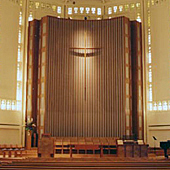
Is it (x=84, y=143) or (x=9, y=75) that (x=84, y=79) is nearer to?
(x=84, y=143)

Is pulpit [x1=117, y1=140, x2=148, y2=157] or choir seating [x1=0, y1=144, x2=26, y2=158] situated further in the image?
choir seating [x1=0, y1=144, x2=26, y2=158]

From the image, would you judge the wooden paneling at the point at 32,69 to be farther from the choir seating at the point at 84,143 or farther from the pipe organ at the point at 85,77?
the choir seating at the point at 84,143

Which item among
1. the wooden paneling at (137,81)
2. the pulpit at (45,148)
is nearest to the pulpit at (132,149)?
the pulpit at (45,148)

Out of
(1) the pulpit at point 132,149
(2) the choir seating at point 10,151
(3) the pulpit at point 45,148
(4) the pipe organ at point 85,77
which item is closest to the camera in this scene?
(3) the pulpit at point 45,148

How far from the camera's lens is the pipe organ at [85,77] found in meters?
20.6

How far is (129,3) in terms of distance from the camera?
74.9 ft

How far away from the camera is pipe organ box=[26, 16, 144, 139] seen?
2062 cm

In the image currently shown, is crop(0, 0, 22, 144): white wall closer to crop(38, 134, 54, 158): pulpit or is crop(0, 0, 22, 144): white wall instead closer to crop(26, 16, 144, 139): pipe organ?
crop(26, 16, 144, 139): pipe organ

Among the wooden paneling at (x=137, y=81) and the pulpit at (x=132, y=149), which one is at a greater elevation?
the wooden paneling at (x=137, y=81)

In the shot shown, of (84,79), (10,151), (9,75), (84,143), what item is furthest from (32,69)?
(10,151)

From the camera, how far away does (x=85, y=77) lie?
21172mm

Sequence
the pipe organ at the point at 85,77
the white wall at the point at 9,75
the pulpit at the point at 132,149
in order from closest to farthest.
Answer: the pulpit at the point at 132,149, the white wall at the point at 9,75, the pipe organ at the point at 85,77

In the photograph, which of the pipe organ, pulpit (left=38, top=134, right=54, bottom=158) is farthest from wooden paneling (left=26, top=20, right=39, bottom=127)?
pulpit (left=38, top=134, right=54, bottom=158)

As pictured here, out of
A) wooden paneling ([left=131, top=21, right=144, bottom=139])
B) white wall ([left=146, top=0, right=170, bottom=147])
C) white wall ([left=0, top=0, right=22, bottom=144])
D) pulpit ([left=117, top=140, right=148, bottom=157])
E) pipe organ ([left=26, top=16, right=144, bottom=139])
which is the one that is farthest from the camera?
wooden paneling ([left=131, top=21, right=144, bottom=139])
